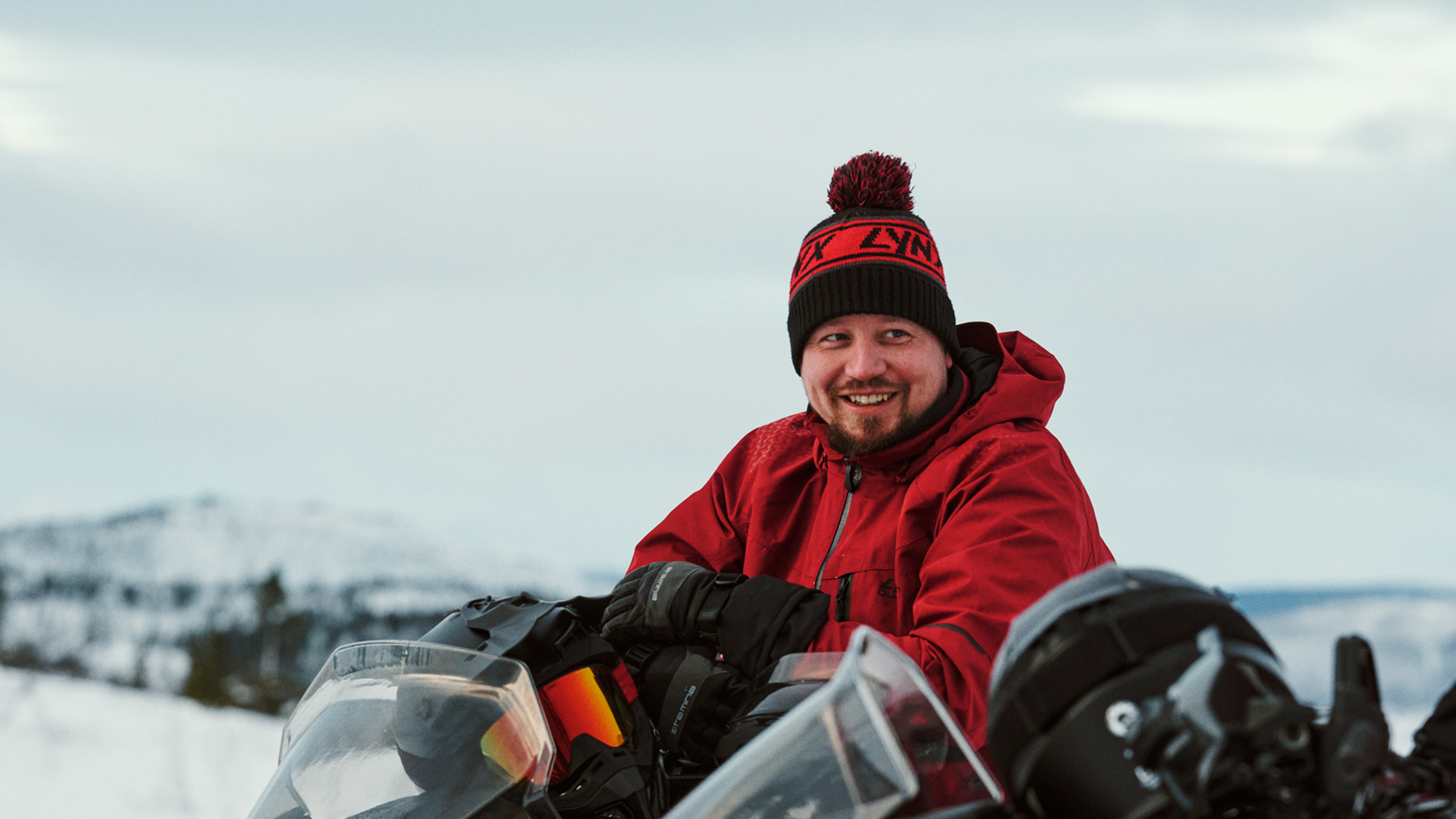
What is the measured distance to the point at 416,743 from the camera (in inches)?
68.0

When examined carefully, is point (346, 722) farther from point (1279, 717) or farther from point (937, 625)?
point (1279, 717)

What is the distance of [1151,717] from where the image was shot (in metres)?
1.16

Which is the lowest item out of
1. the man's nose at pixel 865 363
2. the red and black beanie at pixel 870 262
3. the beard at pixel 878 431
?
the beard at pixel 878 431

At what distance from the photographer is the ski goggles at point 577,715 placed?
6.28 feet

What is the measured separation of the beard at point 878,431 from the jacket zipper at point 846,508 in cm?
4

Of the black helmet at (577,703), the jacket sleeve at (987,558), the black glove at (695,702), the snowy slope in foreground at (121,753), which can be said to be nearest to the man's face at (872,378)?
the jacket sleeve at (987,558)

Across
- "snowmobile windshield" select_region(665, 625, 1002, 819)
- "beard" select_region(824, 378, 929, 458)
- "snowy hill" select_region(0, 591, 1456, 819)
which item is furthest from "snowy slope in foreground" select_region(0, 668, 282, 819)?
"snowmobile windshield" select_region(665, 625, 1002, 819)

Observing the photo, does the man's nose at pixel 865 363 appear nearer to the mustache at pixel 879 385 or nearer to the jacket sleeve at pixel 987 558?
the mustache at pixel 879 385

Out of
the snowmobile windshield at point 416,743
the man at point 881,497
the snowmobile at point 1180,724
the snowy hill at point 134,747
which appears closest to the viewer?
the snowmobile at point 1180,724

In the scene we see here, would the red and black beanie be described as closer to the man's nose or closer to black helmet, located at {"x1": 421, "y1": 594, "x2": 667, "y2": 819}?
the man's nose

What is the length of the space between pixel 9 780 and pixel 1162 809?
8354mm

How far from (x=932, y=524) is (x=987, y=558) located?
0.31 m

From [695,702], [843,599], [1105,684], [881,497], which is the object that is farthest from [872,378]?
[1105,684]

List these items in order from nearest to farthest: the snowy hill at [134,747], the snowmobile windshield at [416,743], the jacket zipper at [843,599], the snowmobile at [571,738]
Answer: the snowmobile at [571,738] < the snowmobile windshield at [416,743] < the jacket zipper at [843,599] < the snowy hill at [134,747]
